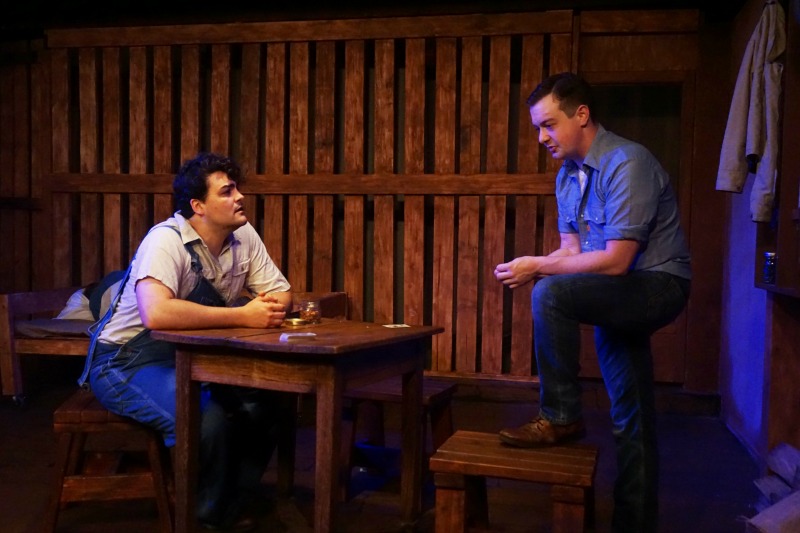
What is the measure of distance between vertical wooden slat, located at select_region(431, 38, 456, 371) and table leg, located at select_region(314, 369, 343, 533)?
3619 mm

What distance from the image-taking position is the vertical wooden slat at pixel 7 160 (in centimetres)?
720

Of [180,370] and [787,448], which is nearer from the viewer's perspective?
[180,370]

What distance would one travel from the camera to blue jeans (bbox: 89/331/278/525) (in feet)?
10.6

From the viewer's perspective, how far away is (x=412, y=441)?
138 inches

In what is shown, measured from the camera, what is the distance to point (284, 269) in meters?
6.67

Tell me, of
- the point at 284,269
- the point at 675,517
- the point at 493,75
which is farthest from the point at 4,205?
the point at 675,517

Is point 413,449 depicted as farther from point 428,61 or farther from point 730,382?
point 428,61

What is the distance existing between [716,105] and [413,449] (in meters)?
4.14

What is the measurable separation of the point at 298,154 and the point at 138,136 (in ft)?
5.17

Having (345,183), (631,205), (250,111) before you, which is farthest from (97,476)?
(250,111)

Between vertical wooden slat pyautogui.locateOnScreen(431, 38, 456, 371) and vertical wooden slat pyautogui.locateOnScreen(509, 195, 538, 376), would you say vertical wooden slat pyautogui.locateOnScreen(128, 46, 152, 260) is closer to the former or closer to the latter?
vertical wooden slat pyautogui.locateOnScreen(431, 38, 456, 371)

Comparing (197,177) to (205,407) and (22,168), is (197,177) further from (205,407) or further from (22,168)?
(22,168)

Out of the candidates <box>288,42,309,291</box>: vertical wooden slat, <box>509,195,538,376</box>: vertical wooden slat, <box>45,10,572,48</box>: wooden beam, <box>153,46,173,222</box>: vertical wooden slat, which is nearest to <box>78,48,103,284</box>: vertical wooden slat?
<box>45,10,572,48</box>: wooden beam

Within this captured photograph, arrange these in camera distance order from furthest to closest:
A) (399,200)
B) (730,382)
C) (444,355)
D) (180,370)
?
(399,200)
(444,355)
(730,382)
(180,370)
